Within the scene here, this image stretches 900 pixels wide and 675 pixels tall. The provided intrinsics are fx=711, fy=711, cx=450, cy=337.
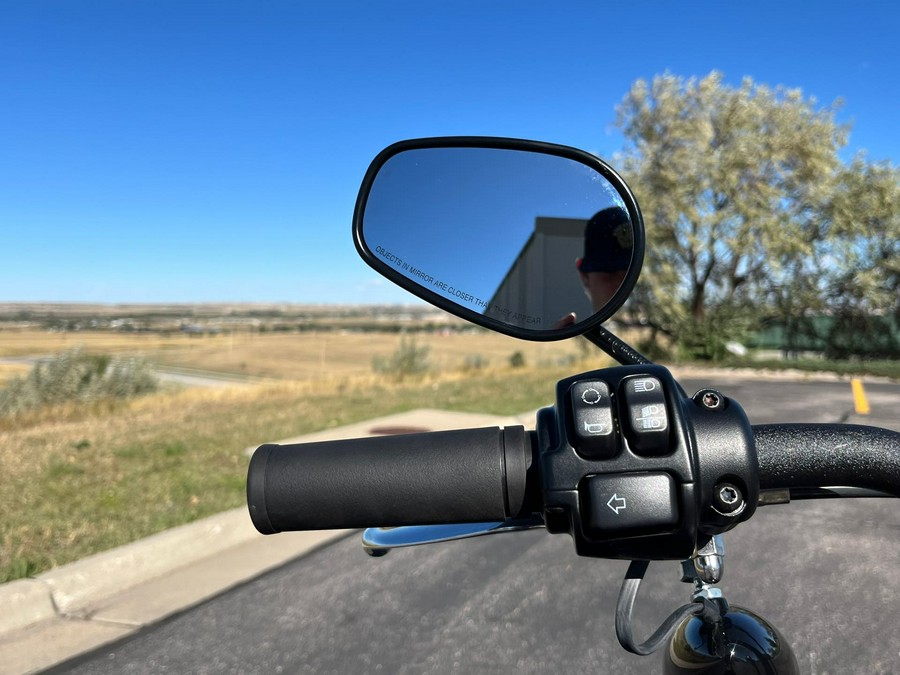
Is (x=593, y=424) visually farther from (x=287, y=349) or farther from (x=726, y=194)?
(x=287, y=349)

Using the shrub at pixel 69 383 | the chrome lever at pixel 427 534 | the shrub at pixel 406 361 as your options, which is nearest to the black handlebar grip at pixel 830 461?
the chrome lever at pixel 427 534

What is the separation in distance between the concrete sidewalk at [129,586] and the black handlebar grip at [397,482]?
3.18m

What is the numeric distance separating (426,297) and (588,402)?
613 mm

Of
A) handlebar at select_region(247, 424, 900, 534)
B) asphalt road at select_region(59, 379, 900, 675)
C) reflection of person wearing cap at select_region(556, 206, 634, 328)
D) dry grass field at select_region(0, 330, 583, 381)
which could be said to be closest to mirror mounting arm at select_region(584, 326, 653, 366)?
reflection of person wearing cap at select_region(556, 206, 634, 328)

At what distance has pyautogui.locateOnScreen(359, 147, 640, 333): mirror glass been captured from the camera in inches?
58.2

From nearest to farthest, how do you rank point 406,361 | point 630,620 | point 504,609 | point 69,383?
point 630,620 → point 504,609 → point 69,383 → point 406,361

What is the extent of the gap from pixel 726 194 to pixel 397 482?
2291cm

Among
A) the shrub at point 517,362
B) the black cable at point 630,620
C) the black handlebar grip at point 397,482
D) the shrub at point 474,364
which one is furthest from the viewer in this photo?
the shrub at point 517,362

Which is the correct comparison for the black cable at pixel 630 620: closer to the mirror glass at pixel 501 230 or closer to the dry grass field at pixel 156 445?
the mirror glass at pixel 501 230

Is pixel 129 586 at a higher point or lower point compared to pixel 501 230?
lower

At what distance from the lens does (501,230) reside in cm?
155

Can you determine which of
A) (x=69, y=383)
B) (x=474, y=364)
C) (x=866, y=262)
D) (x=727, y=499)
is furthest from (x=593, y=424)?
(x=866, y=262)

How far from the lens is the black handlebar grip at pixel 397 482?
1.05 metres

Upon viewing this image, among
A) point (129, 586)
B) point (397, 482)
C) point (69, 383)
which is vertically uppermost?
point (397, 482)
